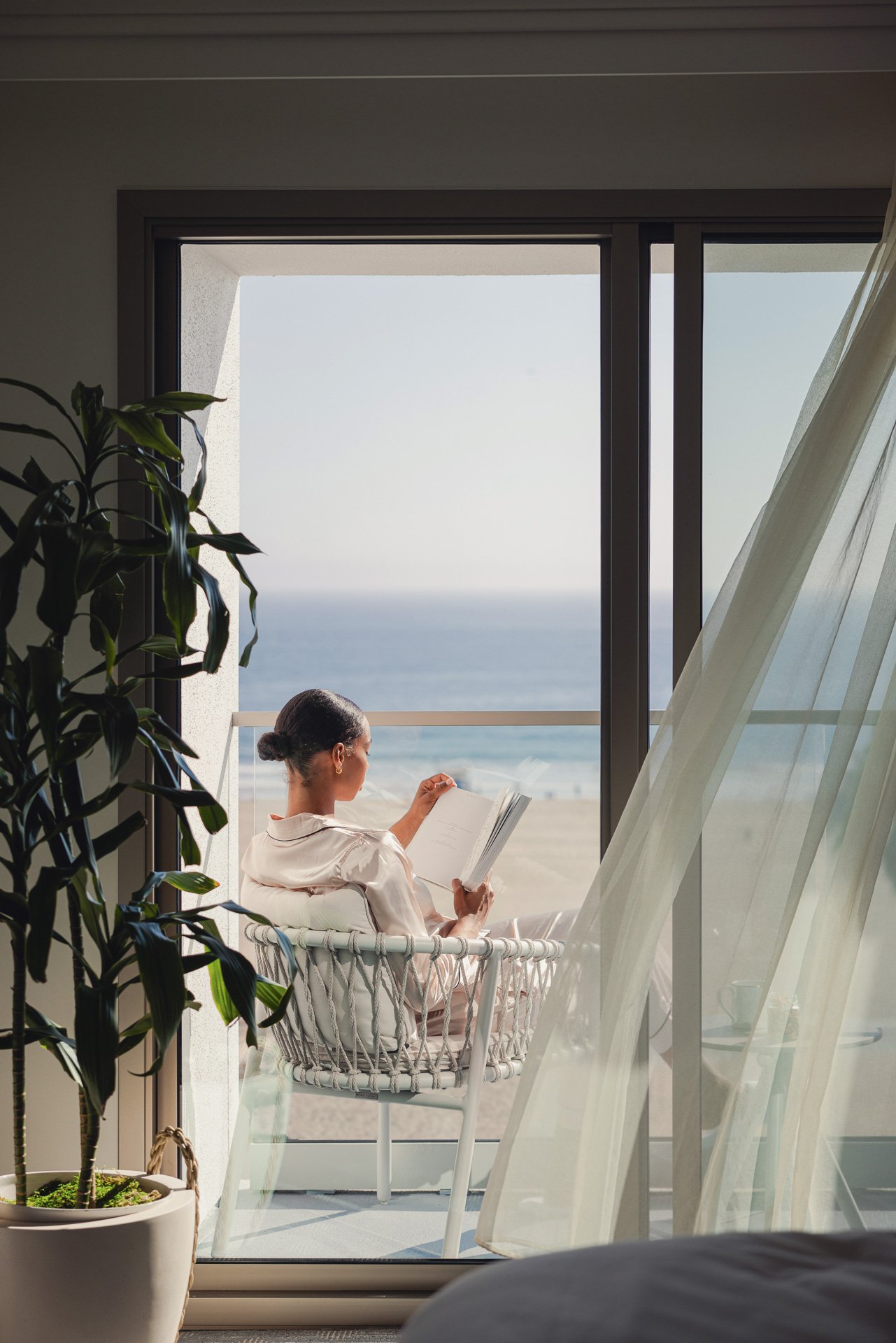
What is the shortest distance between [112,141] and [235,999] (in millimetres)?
1707

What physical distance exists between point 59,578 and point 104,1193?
1053mm

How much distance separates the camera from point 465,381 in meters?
2.96

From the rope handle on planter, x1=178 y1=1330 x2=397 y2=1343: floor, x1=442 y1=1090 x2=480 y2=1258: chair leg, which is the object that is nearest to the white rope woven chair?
x1=442 y1=1090 x2=480 y2=1258: chair leg

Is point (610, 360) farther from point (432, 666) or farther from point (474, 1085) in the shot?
point (474, 1085)

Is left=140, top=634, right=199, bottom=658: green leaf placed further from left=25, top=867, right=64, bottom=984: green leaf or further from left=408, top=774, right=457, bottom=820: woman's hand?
left=408, top=774, right=457, bottom=820: woman's hand

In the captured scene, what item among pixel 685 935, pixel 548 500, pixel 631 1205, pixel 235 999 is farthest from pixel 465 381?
pixel 631 1205

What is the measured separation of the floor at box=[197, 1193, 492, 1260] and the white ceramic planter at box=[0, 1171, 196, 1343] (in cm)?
61

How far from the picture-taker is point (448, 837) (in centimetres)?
267

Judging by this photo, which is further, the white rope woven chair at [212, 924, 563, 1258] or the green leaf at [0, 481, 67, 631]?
the white rope woven chair at [212, 924, 563, 1258]

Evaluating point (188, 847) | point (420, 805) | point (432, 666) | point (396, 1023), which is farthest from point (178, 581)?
point (432, 666)

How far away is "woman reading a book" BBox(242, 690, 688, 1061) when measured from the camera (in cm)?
242

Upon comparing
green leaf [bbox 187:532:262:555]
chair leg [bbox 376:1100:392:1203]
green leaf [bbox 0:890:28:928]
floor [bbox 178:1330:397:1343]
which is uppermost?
green leaf [bbox 187:532:262:555]

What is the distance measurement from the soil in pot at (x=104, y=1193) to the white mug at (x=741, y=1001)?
1045 mm

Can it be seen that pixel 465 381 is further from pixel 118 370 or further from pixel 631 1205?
pixel 631 1205
